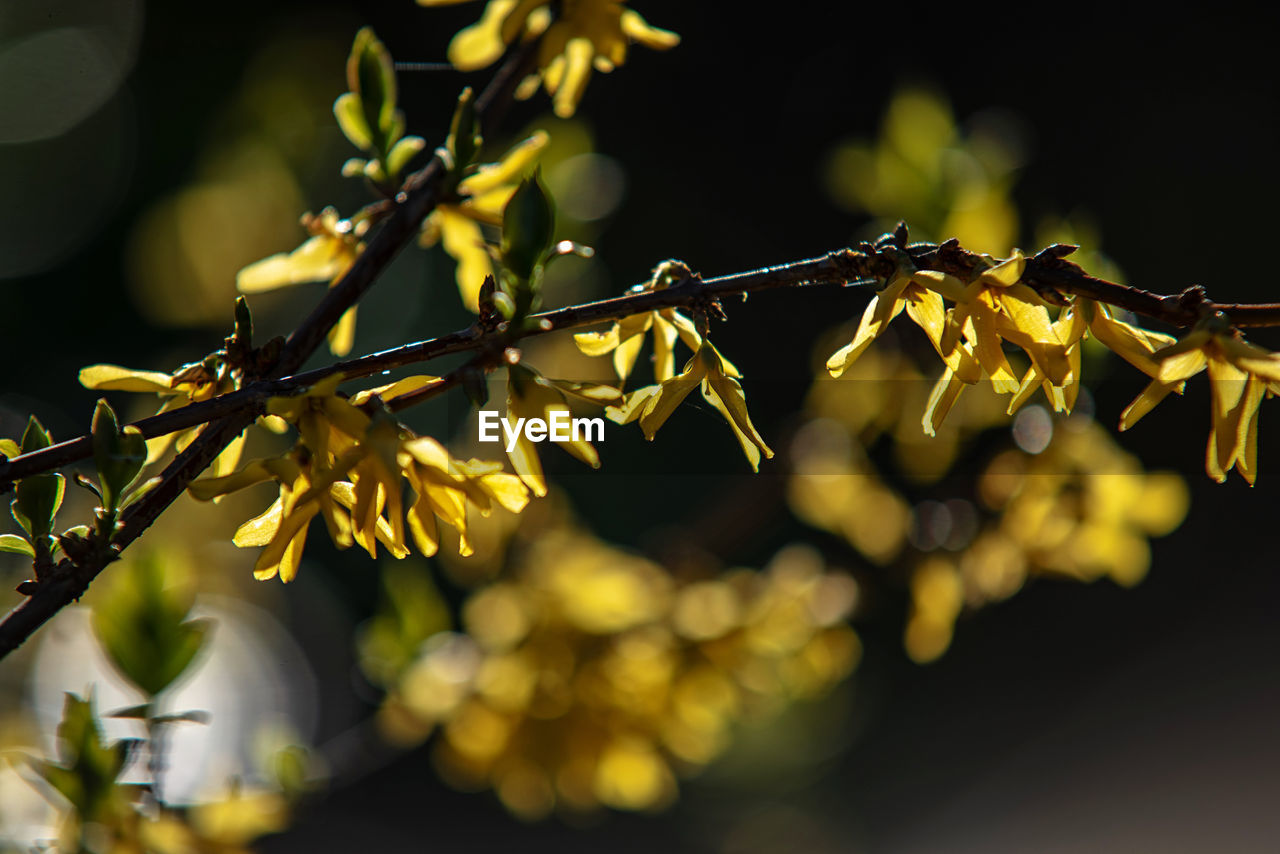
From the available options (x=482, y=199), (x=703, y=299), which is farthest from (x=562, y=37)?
(x=703, y=299)

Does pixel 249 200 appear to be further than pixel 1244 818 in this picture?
Answer: No

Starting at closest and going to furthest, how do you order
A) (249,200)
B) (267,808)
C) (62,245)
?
(267,808), (249,200), (62,245)

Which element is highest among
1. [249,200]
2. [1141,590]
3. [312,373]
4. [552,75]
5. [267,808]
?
[1141,590]

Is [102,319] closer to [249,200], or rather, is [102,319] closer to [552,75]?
[249,200]

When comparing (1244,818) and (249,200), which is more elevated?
(249,200)

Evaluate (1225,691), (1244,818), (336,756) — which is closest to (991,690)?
(1225,691)

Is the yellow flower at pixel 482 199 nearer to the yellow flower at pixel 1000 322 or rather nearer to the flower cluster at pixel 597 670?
the yellow flower at pixel 1000 322
